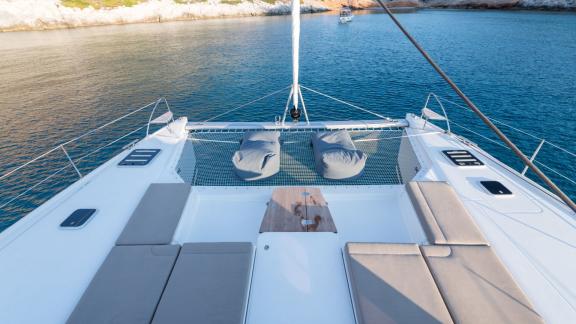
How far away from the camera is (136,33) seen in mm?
63969

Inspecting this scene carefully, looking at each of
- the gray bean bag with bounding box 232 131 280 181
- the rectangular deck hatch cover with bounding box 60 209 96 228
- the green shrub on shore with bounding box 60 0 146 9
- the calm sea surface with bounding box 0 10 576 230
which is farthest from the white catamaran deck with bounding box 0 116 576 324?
the green shrub on shore with bounding box 60 0 146 9

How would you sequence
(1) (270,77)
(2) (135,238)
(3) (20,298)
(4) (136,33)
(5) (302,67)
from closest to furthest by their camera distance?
1. (3) (20,298)
2. (2) (135,238)
3. (1) (270,77)
4. (5) (302,67)
5. (4) (136,33)

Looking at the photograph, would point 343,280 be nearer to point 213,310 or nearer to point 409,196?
point 213,310

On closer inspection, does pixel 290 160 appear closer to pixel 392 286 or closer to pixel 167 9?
pixel 392 286

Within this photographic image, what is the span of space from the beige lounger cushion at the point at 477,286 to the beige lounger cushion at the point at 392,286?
0.66ft

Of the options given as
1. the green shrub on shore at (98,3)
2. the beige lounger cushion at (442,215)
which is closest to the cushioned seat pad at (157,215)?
the beige lounger cushion at (442,215)

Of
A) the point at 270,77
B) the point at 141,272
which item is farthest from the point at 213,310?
the point at 270,77

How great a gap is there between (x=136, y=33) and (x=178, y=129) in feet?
232

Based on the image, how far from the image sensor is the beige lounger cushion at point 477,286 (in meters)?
3.81

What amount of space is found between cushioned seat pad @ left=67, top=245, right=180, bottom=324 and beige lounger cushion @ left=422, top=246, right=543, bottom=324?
4585 mm

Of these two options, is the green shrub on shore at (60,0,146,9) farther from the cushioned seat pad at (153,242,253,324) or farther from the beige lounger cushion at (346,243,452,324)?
the beige lounger cushion at (346,243,452,324)

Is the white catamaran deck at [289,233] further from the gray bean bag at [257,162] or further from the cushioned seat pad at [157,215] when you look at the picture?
the gray bean bag at [257,162]

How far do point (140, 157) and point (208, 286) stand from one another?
569cm

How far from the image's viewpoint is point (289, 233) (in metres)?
5.23
